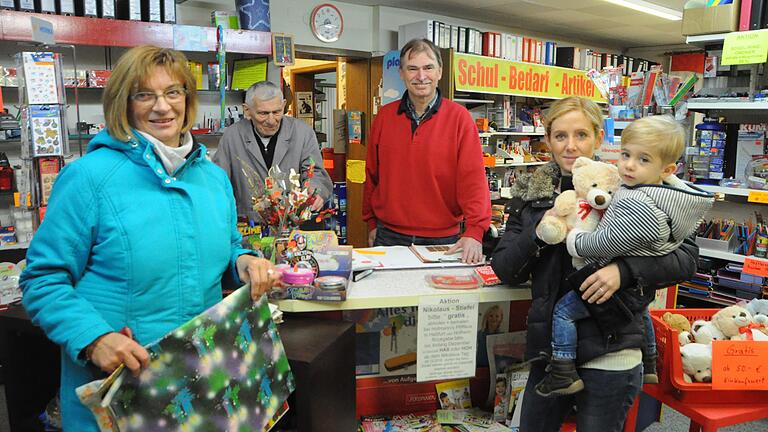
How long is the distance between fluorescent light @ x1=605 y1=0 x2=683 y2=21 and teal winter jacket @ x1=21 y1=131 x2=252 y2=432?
6.10 m

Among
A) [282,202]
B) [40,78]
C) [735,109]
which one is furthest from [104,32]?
[735,109]

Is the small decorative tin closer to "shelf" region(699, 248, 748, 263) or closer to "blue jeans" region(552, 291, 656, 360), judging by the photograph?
"blue jeans" region(552, 291, 656, 360)

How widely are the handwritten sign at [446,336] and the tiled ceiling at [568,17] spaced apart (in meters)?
4.83

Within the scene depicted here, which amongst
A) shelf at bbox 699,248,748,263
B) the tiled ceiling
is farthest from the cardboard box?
the tiled ceiling

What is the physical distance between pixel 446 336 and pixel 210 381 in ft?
2.98

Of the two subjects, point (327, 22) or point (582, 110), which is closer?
point (582, 110)

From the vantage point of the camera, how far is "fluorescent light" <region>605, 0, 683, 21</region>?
6237mm

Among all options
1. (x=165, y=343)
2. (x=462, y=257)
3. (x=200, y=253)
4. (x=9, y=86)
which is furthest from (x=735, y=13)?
(x=9, y=86)

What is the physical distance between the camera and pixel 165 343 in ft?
3.97

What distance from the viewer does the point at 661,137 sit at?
5.06ft

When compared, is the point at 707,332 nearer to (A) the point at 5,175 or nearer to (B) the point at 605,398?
(B) the point at 605,398

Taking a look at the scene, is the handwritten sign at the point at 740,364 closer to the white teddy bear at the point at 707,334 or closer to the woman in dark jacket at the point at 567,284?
the white teddy bear at the point at 707,334

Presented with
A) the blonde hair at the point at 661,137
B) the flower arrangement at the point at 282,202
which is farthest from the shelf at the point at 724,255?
the flower arrangement at the point at 282,202

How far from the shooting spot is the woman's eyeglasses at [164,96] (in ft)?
4.40
